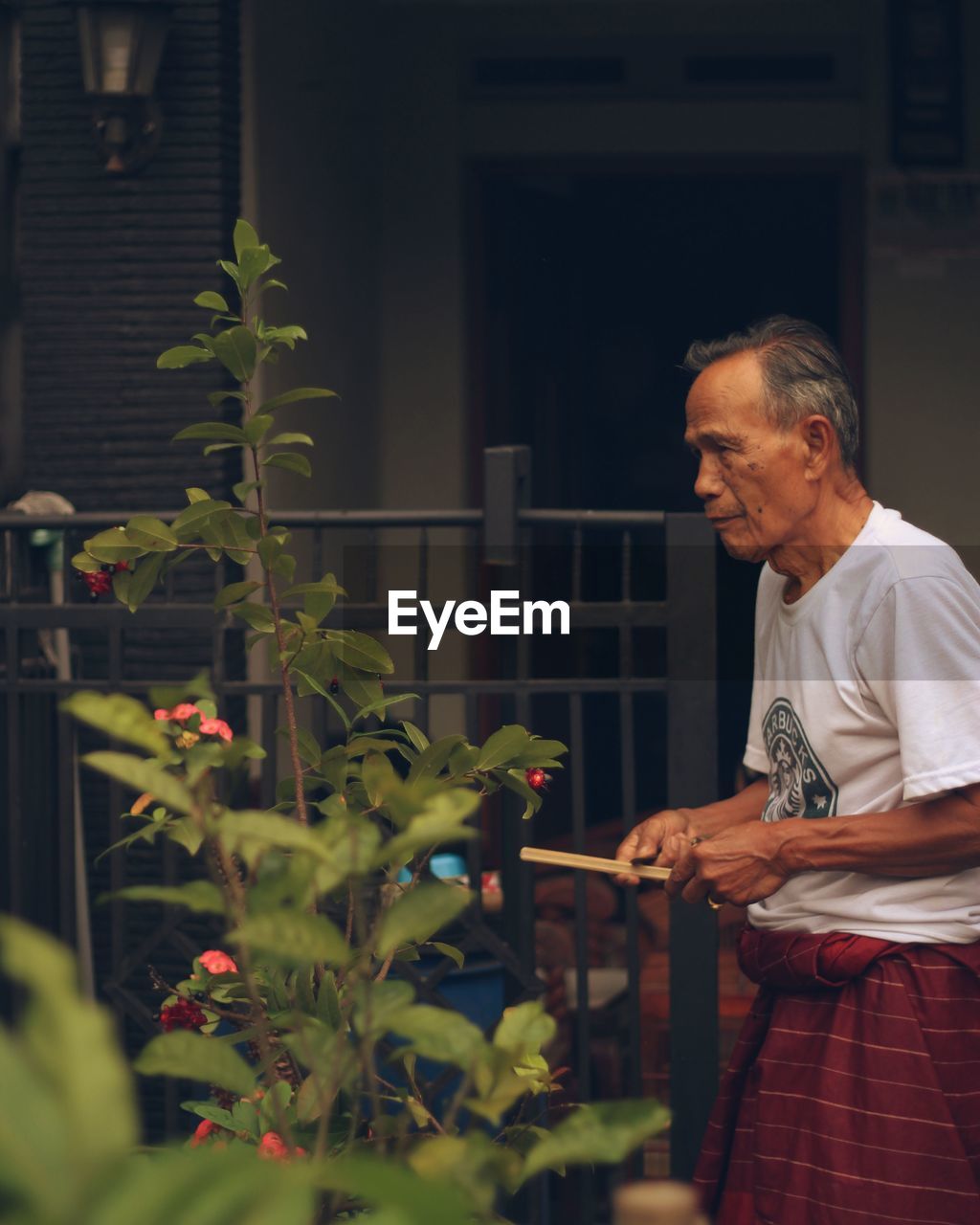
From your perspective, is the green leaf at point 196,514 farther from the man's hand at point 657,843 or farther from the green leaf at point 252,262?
the man's hand at point 657,843

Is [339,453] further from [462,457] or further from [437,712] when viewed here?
[437,712]

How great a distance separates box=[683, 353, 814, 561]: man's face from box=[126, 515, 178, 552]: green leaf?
0.74 m

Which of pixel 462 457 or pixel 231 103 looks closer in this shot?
pixel 231 103

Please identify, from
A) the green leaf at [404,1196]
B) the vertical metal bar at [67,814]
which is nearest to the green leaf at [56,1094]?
the green leaf at [404,1196]

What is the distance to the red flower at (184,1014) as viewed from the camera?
81.8 inches

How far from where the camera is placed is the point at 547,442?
7.17 m

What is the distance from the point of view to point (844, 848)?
226cm

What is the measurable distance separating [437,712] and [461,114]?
2.15 m

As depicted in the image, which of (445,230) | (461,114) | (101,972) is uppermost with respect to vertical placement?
(461,114)

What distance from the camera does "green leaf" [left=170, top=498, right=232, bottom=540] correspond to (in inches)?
77.0

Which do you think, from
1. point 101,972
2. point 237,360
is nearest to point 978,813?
point 237,360

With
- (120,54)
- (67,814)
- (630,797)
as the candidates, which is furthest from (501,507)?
(120,54)

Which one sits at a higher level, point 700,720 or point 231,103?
point 231,103

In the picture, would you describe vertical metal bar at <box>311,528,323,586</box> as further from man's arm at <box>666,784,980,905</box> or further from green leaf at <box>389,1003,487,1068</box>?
green leaf at <box>389,1003,487,1068</box>
